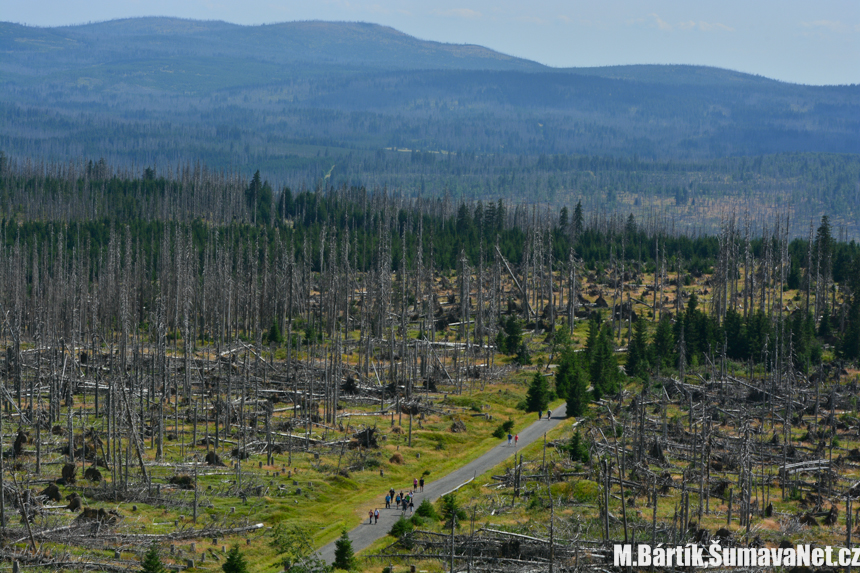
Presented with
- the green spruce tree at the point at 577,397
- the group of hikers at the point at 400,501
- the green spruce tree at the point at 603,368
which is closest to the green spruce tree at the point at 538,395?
the green spruce tree at the point at 577,397

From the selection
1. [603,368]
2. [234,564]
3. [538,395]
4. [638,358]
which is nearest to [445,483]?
[538,395]

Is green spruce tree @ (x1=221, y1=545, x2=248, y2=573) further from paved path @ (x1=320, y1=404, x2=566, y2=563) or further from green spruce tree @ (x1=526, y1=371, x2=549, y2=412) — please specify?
green spruce tree @ (x1=526, y1=371, x2=549, y2=412)

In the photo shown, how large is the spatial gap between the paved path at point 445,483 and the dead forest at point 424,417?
4.58 feet

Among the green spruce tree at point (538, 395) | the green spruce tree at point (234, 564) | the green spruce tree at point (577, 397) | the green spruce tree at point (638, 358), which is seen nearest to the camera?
the green spruce tree at point (234, 564)

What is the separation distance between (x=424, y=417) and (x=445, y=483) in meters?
18.8

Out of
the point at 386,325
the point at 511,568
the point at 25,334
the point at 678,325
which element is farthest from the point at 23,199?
the point at 511,568

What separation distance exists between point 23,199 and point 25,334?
302 ft

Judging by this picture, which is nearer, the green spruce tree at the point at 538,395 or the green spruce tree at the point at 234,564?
the green spruce tree at the point at 234,564

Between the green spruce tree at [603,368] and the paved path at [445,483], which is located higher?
the green spruce tree at [603,368]

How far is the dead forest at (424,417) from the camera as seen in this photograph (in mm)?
47062

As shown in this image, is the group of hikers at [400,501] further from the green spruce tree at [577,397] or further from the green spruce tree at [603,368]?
the green spruce tree at [603,368]

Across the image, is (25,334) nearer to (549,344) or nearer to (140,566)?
(549,344)

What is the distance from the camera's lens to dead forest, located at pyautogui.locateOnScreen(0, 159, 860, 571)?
154 ft

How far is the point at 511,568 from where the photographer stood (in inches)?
1687
